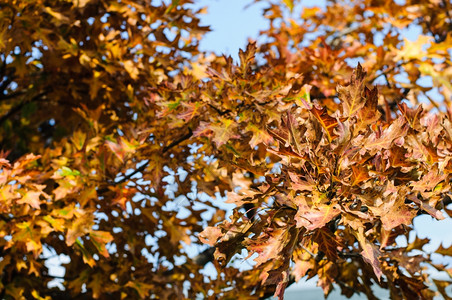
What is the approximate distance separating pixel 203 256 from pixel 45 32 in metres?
1.51

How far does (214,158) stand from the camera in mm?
2242

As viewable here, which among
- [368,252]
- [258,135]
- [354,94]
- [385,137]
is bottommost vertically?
[368,252]

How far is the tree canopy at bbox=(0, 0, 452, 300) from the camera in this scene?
132 cm

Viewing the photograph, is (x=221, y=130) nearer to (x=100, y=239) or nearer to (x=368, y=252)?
(x=368, y=252)

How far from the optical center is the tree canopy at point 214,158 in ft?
4.32

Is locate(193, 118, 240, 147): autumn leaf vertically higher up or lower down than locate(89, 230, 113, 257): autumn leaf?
higher up

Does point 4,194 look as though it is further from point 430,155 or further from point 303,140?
point 430,155

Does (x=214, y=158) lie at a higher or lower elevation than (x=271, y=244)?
higher

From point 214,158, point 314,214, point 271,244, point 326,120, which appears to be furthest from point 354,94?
point 214,158

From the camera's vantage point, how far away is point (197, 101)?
1.90 m

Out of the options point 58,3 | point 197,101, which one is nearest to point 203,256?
point 197,101

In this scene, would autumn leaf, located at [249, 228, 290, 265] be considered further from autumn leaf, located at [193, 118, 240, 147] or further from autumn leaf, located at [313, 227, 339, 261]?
autumn leaf, located at [193, 118, 240, 147]

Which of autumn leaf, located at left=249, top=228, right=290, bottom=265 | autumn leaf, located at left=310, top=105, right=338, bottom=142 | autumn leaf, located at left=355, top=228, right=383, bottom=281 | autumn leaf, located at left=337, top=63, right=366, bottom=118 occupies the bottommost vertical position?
autumn leaf, located at left=355, top=228, right=383, bottom=281

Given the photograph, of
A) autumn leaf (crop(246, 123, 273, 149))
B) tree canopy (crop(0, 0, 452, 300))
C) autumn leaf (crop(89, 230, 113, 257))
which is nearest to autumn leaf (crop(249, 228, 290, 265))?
tree canopy (crop(0, 0, 452, 300))
